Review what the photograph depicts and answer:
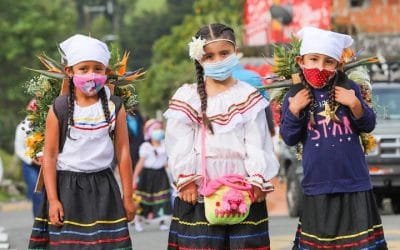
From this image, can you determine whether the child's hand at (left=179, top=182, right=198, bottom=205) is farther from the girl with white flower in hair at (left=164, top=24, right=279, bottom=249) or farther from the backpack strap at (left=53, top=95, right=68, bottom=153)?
the backpack strap at (left=53, top=95, right=68, bottom=153)

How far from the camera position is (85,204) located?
30.2ft

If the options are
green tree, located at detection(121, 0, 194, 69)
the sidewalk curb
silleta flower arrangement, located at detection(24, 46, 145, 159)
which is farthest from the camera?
green tree, located at detection(121, 0, 194, 69)

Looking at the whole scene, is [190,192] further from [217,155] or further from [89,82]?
[89,82]

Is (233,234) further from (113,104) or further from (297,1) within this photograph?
(297,1)

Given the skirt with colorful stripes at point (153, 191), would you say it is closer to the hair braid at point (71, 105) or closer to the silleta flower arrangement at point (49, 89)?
the silleta flower arrangement at point (49, 89)

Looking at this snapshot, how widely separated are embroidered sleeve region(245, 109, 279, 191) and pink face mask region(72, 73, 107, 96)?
1006mm

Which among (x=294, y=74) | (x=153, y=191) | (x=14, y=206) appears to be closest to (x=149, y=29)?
(x=14, y=206)

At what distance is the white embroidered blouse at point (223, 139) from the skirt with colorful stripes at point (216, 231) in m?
0.18

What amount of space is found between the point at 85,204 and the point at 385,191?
33.9ft

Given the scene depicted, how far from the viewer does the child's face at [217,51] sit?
910cm

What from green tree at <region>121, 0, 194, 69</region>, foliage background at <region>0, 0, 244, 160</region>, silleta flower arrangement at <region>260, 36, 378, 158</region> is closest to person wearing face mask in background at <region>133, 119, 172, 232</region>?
silleta flower arrangement at <region>260, 36, 378, 158</region>

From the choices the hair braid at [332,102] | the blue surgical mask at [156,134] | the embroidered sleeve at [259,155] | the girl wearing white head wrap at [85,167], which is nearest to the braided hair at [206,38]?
the embroidered sleeve at [259,155]

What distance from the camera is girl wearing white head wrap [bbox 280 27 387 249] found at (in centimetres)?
894

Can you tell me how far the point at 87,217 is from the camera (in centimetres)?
920
